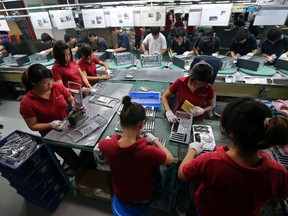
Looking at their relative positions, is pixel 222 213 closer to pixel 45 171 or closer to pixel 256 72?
pixel 45 171

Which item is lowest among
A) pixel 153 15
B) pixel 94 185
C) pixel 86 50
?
pixel 94 185

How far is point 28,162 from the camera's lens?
5.02 ft

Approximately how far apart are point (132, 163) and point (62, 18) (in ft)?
10.8

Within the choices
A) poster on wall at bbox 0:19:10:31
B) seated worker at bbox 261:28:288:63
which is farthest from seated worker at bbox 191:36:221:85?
poster on wall at bbox 0:19:10:31

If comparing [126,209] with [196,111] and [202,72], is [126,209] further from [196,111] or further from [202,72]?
[202,72]

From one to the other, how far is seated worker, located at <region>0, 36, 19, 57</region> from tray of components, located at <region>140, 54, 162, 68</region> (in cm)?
325

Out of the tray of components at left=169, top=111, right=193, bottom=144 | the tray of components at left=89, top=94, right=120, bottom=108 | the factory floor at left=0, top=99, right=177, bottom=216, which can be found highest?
the tray of components at left=169, top=111, right=193, bottom=144

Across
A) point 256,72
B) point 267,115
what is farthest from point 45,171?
point 256,72

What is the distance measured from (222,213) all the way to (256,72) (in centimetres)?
245

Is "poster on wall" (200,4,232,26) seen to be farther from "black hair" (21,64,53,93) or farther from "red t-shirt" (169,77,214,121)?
"black hair" (21,64,53,93)

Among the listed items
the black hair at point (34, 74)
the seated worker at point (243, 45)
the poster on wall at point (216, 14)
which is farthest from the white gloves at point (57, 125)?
the seated worker at point (243, 45)

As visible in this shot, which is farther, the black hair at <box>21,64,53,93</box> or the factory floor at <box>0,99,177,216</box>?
the factory floor at <box>0,99,177,216</box>

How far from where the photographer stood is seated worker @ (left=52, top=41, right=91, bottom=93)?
2027 mm

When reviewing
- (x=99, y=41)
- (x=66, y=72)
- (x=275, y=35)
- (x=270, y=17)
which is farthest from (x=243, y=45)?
(x=66, y=72)
